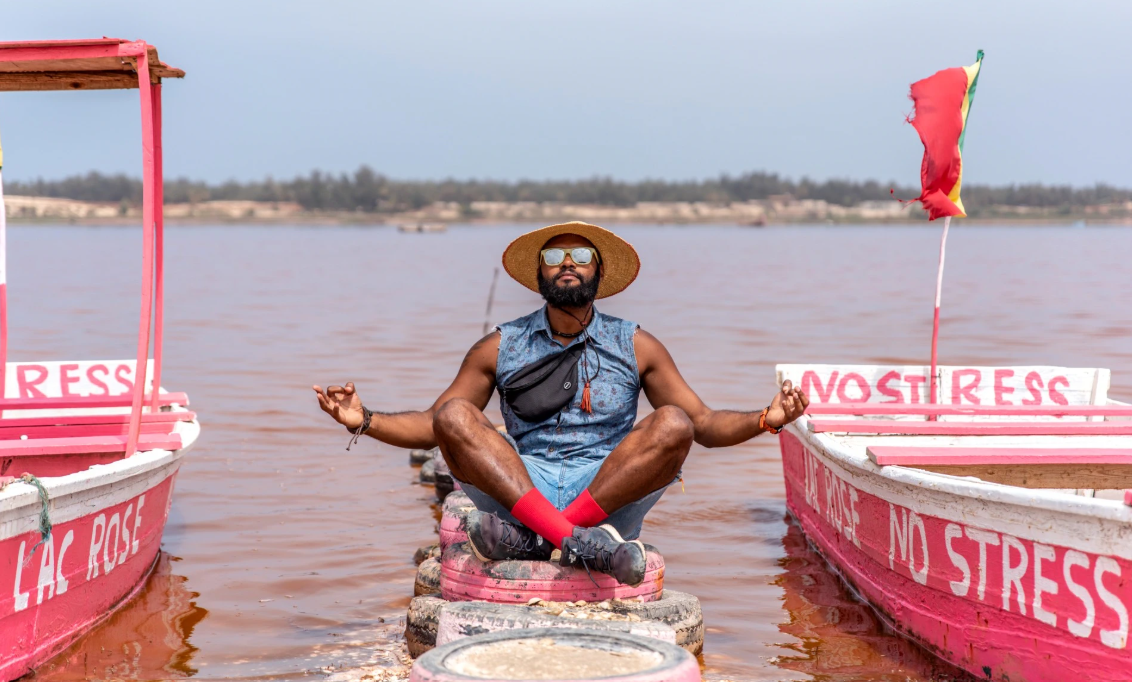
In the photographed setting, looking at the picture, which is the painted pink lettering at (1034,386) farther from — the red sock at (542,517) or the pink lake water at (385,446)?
the red sock at (542,517)

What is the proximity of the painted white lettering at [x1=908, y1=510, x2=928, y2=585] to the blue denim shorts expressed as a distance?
1.13 metres

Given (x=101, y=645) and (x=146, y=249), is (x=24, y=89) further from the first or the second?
(x=101, y=645)

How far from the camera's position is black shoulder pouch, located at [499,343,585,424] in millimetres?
5012

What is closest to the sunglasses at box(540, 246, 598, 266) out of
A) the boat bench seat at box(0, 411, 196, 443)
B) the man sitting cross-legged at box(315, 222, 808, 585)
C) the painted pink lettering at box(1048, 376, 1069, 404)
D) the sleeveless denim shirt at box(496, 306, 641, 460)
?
the man sitting cross-legged at box(315, 222, 808, 585)

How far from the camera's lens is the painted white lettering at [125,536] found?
220 inches

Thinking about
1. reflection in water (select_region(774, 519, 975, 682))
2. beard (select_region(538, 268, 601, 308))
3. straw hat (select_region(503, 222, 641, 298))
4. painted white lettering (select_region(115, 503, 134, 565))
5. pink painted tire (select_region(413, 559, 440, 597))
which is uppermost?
straw hat (select_region(503, 222, 641, 298))

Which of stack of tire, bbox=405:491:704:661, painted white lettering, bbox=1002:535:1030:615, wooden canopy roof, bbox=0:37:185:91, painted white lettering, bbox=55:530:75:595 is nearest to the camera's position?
stack of tire, bbox=405:491:704:661

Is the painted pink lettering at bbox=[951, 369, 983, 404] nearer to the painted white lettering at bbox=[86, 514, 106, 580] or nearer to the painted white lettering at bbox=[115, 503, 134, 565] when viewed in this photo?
the painted white lettering at bbox=[115, 503, 134, 565]

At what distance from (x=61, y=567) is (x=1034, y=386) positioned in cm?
571

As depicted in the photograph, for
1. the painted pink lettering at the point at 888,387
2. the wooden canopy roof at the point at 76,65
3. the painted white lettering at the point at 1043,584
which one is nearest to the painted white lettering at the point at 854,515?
the painted white lettering at the point at 1043,584

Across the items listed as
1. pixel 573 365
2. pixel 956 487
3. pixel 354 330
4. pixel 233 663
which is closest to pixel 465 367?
pixel 573 365

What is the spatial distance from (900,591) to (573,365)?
1.83 meters

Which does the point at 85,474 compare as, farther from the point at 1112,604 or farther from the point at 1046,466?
the point at 1046,466

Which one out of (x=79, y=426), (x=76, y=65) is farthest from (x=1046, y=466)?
(x=76, y=65)
